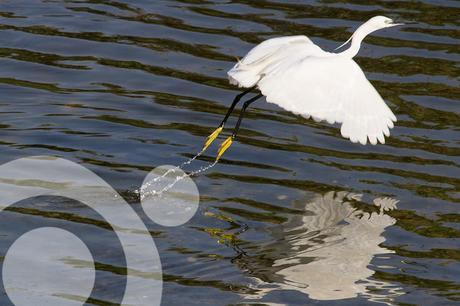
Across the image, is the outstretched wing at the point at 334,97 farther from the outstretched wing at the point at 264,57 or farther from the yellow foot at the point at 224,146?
the yellow foot at the point at 224,146

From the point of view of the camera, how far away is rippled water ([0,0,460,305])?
6812 mm

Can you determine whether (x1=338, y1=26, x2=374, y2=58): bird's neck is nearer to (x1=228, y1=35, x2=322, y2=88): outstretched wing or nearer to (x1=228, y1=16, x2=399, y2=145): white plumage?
(x1=228, y1=16, x2=399, y2=145): white plumage

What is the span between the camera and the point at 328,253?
7102 millimetres

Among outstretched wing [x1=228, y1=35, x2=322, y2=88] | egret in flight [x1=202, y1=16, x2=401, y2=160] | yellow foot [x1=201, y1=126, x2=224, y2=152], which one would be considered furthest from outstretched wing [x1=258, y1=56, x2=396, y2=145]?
yellow foot [x1=201, y1=126, x2=224, y2=152]

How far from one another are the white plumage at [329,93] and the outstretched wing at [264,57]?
1 centimetres

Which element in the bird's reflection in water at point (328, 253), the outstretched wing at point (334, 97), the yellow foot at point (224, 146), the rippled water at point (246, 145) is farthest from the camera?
the yellow foot at point (224, 146)

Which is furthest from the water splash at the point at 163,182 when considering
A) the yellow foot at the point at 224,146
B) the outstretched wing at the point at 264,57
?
the outstretched wing at the point at 264,57

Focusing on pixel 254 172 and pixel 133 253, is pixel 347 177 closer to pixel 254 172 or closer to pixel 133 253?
pixel 254 172

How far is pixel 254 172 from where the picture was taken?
8188 mm

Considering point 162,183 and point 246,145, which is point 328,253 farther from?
point 246,145

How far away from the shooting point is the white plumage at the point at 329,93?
739cm

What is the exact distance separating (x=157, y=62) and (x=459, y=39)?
270 centimetres

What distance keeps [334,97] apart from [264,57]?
0.70 meters

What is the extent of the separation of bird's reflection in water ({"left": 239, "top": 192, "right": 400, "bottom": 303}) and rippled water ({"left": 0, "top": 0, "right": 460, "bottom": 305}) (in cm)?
1
